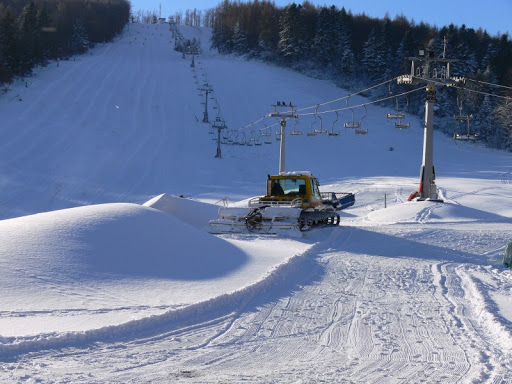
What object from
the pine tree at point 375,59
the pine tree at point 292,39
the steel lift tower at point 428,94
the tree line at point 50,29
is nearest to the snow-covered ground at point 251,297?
the steel lift tower at point 428,94

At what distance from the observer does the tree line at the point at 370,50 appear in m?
72.7

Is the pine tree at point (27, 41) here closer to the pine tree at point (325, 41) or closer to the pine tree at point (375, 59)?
the pine tree at point (325, 41)

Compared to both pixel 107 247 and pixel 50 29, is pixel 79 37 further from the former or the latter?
pixel 107 247

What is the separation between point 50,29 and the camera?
84.8 metres

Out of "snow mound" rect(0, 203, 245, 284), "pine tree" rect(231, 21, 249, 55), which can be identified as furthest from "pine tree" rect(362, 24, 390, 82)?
"snow mound" rect(0, 203, 245, 284)

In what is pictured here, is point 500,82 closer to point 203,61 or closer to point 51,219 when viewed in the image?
point 203,61

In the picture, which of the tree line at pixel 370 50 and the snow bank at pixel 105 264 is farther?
the tree line at pixel 370 50

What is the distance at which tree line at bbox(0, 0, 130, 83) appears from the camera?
2648 inches

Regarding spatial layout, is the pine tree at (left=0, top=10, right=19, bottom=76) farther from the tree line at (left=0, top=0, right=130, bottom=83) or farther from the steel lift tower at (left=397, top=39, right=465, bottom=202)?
the steel lift tower at (left=397, top=39, right=465, bottom=202)

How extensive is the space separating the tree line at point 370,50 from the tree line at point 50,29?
891 inches

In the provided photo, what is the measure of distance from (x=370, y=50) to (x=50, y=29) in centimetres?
4437

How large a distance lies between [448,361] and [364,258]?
7951mm

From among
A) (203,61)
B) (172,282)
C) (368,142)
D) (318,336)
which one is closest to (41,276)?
(172,282)

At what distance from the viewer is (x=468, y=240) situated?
56.6 feet
